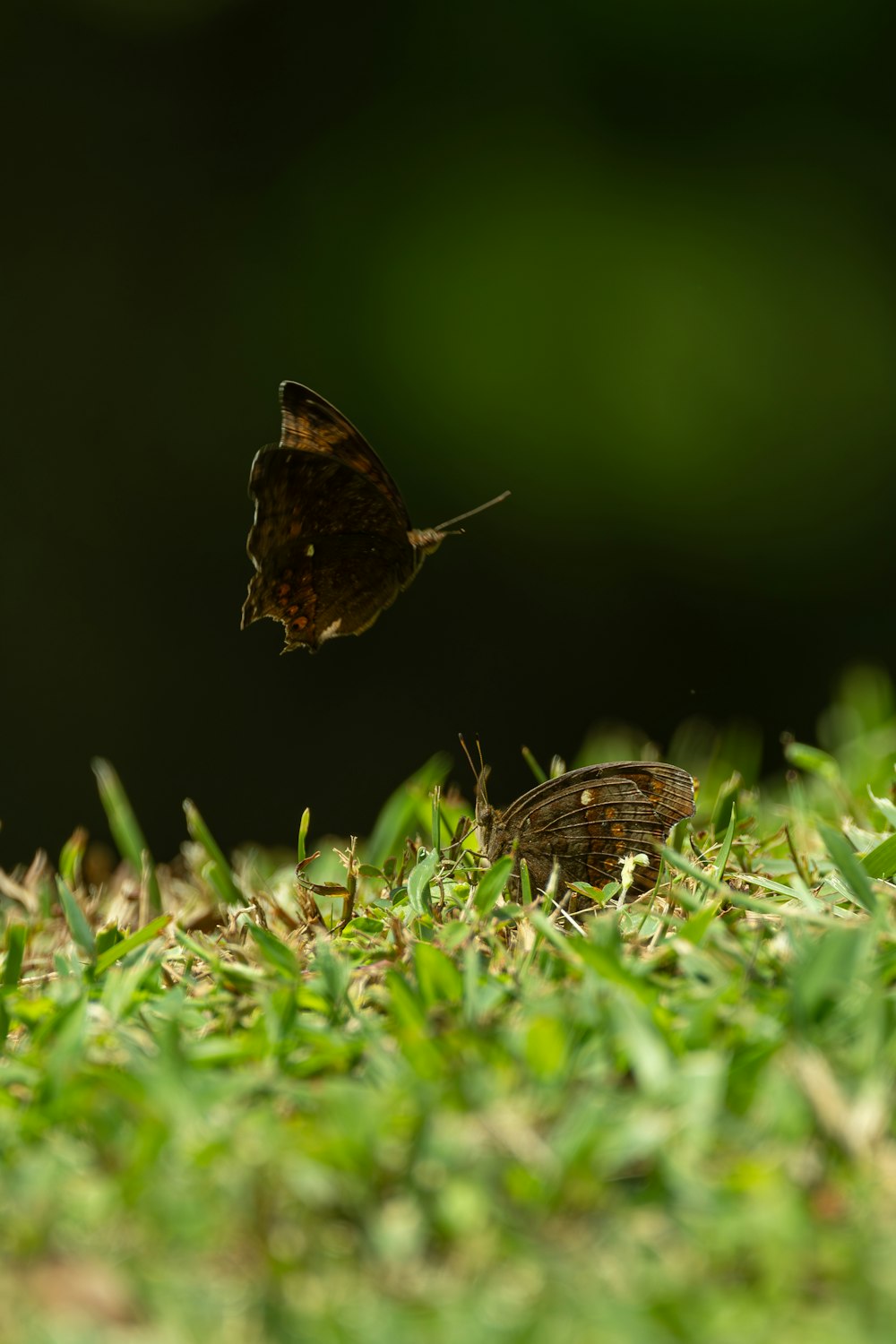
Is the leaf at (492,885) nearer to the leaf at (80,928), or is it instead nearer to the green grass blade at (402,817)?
the leaf at (80,928)

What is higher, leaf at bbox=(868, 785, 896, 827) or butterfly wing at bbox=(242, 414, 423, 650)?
butterfly wing at bbox=(242, 414, 423, 650)

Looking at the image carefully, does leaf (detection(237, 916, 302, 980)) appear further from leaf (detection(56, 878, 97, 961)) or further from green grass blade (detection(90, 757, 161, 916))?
green grass blade (detection(90, 757, 161, 916))

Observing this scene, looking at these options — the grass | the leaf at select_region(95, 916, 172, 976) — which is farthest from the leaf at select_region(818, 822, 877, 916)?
the leaf at select_region(95, 916, 172, 976)

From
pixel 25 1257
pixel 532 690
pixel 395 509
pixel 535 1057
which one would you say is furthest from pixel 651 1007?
pixel 532 690

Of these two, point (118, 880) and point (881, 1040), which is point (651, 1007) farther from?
point (118, 880)

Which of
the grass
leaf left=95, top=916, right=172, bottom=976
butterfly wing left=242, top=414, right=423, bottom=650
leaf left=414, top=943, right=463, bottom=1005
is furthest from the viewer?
butterfly wing left=242, top=414, right=423, bottom=650
